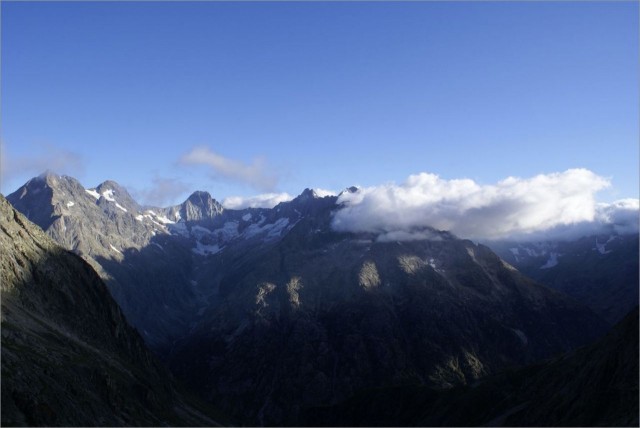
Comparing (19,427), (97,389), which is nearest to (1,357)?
(19,427)

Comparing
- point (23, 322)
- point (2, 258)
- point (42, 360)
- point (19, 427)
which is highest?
point (2, 258)

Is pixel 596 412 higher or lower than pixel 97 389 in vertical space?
lower

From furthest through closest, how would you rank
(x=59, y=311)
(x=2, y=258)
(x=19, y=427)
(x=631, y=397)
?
1. (x=59, y=311)
2. (x=2, y=258)
3. (x=631, y=397)
4. (x=19, y=427)

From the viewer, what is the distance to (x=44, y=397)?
402ft

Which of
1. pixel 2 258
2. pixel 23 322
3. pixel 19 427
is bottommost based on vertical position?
pixel 19 427

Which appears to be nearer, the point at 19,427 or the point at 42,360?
the point at 19,427

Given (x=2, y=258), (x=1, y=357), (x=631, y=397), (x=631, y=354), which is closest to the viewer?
(x=1, y=357)

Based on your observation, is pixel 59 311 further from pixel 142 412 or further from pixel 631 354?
pixel 631 354

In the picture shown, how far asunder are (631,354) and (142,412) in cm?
15783

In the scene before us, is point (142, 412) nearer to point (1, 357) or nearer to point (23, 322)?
point (23, 322)

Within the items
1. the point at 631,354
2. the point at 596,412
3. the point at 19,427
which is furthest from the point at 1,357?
the point at 631,354

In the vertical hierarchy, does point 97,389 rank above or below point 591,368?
above

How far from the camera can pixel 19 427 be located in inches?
4136

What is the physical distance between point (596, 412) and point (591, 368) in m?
24.1
